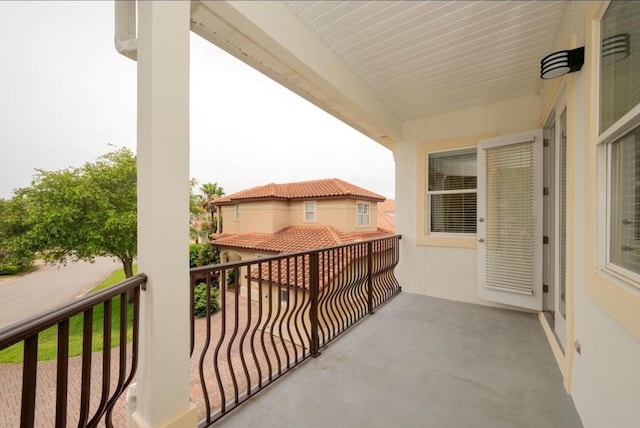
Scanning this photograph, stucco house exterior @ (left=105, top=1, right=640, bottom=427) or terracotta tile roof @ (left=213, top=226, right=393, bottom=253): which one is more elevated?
stucco house exterior @ (left=105, top=1, right=640, bottom=427)

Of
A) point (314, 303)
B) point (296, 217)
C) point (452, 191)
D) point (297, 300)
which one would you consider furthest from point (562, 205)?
point (296, 217)

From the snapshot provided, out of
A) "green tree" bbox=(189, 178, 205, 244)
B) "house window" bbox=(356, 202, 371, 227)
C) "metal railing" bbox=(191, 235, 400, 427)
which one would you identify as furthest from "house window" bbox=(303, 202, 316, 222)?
"metal railing" bbox=(191, 235, 400, 427)

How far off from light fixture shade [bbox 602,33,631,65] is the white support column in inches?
76.1

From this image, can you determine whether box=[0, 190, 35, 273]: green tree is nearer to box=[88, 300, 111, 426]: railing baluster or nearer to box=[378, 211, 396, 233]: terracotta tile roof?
box=[88, 300, 111, 426]: railing baluster

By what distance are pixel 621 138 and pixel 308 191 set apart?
12046 mm

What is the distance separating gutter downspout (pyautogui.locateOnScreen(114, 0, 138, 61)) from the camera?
142cm

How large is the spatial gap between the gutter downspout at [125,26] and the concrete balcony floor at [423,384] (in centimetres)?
215

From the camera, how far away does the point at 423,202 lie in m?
3.74

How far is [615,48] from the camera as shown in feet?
3.72

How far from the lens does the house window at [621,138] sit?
3.14 feet

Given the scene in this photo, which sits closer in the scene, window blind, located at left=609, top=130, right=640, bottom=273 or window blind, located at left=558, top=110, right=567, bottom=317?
window blind, located at left=609, top=130, right=640, bottom=273

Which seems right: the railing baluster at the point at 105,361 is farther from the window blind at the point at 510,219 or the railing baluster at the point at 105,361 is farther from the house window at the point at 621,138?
the window blind at the point at 510,219

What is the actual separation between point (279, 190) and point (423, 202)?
1089cm

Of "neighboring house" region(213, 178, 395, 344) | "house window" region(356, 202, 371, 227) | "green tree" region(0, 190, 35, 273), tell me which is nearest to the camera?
"green tree" region(0, 190, 35, 273)
